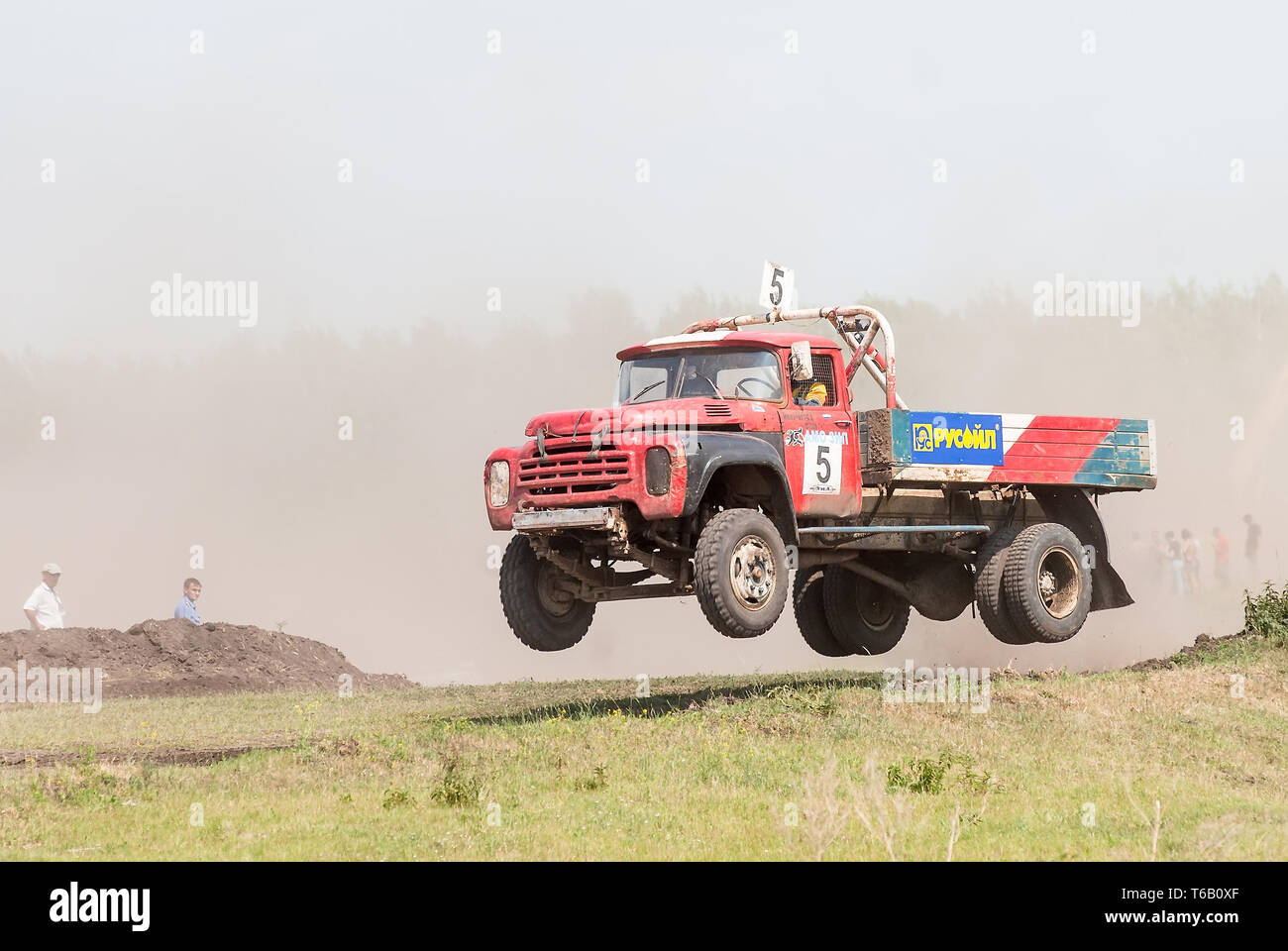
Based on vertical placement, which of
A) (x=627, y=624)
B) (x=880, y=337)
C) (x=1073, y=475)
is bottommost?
(x=627, y=624)

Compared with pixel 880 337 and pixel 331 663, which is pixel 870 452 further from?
pixel 331 663

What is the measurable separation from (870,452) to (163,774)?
25.4 ft

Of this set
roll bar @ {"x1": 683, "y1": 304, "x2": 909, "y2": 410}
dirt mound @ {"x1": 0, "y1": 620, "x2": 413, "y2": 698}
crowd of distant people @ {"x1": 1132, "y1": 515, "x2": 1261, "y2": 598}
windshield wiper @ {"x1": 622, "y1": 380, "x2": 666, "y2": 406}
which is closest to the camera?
windshield wiper @ {"x1": 622, "y1": 380, "x2": 666, "y2": 406}

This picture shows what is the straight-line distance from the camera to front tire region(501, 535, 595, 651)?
47.8ft

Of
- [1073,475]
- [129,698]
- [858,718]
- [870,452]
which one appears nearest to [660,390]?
[870,452]

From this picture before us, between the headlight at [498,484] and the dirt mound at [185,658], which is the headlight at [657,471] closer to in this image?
the headlight at [498,484]

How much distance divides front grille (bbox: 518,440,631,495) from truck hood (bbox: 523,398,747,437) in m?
0.18

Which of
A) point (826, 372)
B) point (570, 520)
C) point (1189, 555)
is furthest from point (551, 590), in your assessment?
point (1189, 555)

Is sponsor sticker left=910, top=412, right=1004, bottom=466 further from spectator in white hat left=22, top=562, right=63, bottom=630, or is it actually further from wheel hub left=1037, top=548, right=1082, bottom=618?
spectator in white hat left=22, top=562, right=63, bottom=630

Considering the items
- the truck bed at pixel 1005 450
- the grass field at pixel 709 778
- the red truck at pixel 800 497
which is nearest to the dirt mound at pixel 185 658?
the grass field at pixel 709 778

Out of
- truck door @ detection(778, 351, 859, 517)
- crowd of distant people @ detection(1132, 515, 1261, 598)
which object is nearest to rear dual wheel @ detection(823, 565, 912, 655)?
truck door @ detection(778, 351, 859, 517)

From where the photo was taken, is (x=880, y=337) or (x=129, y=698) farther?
(x=129, y=698)

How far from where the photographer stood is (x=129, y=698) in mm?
21203

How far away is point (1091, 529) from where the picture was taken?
1827 cm
